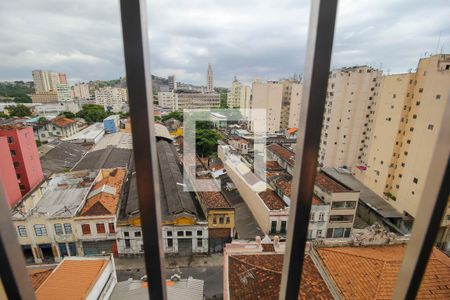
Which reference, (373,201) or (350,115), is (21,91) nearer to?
(350,115)

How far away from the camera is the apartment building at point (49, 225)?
7.46 m

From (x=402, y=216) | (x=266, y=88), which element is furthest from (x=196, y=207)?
(x=266, y=88)

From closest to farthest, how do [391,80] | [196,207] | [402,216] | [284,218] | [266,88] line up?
[284,218], [196,207], [402,216], [391,80], [266,88]

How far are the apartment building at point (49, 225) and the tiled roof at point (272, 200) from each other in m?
6.29

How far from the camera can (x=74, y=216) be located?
7.57m

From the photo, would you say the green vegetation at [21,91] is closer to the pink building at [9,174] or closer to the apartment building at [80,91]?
the apartment building at [80,91]

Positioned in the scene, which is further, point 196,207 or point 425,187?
point 196,207

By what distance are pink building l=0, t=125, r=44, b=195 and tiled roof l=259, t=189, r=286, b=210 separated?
9418 millimetres

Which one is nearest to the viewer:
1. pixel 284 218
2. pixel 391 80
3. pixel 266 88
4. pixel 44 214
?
pixel 44 214

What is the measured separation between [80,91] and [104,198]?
42233 mm

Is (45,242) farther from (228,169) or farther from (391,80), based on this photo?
(391,80)

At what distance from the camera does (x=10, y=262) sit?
0.56 metres

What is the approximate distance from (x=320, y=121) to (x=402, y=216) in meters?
13.2

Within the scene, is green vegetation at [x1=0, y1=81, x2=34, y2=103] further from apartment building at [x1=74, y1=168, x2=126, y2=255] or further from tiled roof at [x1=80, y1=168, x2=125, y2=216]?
apartment building at [x1=74, y1=168, x2=126, y2=255]
